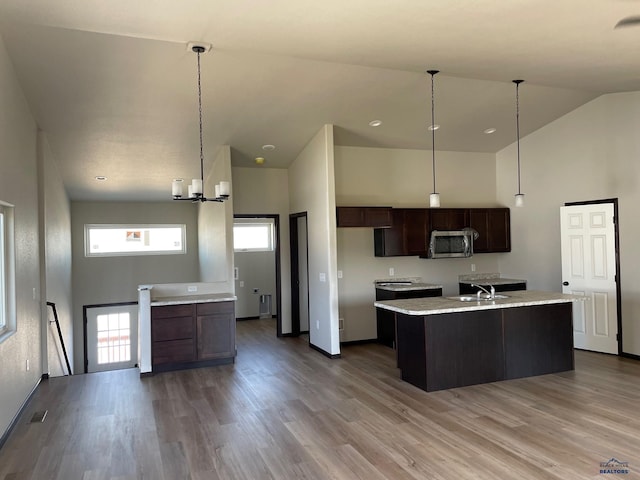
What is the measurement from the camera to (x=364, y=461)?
129 inches

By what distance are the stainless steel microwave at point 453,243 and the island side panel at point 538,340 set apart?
2.00m

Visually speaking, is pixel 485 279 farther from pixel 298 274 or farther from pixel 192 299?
pixel 192 299

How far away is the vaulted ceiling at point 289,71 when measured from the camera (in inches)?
127

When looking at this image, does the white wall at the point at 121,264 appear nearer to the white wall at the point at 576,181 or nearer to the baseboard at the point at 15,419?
the baseboard at the point at 15,419

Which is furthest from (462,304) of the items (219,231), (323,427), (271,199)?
(271,199)

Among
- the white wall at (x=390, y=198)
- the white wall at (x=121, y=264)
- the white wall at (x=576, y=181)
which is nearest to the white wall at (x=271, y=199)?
the white wall at (x=390, y=198)

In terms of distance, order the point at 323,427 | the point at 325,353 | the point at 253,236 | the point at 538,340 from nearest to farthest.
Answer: the point at 323,427 → the point at 538,340 → the point at 325,353 → the point at 253,236

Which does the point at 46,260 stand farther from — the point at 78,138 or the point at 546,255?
the point at 546,255

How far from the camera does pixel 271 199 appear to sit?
305 inches

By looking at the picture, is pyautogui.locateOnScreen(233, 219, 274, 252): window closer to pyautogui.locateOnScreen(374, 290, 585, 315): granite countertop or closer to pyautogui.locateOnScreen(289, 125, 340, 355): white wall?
pyautogui.locateOnScreen(289, 125, 340, 355): white wall

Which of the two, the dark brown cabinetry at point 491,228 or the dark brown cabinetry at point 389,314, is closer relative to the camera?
the dark brown cabinetry at point 389,314

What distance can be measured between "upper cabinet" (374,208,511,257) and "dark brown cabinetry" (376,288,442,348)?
60 cm

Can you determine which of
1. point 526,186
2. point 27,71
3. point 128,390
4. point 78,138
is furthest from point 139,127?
point 526,186

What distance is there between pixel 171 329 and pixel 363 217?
299 centimetres
